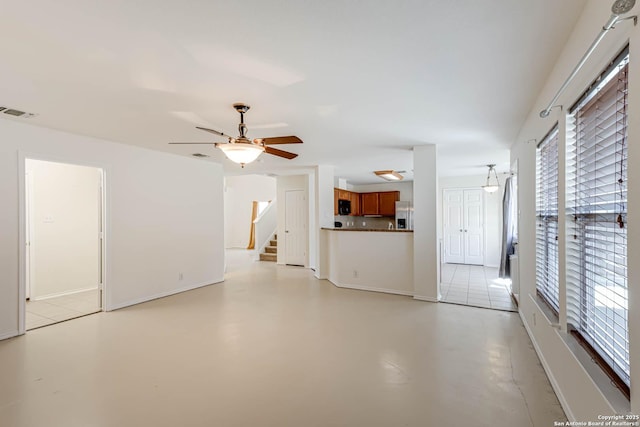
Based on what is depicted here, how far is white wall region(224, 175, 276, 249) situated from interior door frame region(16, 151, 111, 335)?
8.17 m

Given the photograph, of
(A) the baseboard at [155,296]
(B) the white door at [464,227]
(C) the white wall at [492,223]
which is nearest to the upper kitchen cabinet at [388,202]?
(B) the white door at [464,227]

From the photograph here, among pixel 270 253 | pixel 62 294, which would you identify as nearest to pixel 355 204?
pixel 270 253

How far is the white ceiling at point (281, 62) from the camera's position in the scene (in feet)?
5.50

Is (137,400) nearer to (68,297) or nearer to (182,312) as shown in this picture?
(182,312)

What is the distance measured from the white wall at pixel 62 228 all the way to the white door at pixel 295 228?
13.8ft

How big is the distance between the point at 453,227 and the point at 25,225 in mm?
8785

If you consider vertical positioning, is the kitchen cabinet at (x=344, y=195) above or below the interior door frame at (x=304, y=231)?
above

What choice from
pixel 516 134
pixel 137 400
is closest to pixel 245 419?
pixel 137 400

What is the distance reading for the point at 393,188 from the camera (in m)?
9.95

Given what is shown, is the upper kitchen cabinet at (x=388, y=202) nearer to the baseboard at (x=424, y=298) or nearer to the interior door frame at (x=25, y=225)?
the baseboard at (x=424, y=298)

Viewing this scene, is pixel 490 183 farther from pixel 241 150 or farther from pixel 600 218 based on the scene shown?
pixel 241 150

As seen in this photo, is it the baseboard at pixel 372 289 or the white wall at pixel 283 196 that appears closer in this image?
the baseboard at pixel 372 289

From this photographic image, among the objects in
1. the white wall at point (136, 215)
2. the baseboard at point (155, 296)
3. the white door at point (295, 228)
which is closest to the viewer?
the white wall at point (136, 215)

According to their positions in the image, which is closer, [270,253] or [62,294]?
[62,294]
